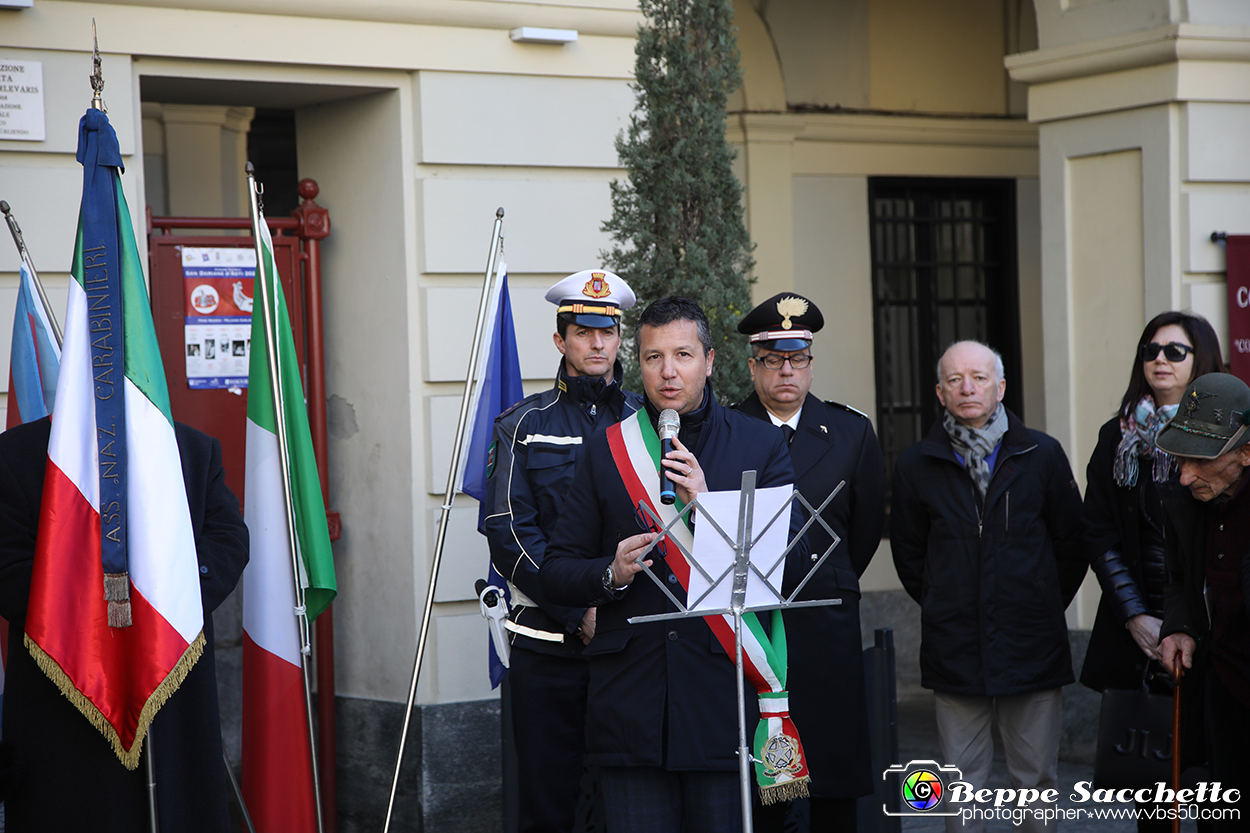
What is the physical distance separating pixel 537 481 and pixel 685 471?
4.25 ft

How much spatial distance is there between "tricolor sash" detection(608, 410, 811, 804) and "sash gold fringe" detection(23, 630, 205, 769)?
1309mm

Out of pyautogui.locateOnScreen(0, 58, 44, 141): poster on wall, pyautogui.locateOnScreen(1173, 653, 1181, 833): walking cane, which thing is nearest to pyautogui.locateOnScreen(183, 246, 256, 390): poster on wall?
pyautogui.locateOnScreen(0, 58, 44, 141): poster on wall

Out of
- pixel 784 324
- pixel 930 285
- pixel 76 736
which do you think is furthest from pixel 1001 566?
pixel 930 285

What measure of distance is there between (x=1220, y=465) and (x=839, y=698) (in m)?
1.33

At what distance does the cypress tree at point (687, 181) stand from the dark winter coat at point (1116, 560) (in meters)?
1.30

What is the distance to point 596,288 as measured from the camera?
177 inches

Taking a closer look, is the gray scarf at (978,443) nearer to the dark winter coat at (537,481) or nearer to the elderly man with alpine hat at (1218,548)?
the elderly man with alpine hat at (1218,548)

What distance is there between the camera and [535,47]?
5.65 metres

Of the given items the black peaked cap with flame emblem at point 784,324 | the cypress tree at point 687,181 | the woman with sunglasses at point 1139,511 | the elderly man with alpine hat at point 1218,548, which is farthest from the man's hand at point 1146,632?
the cypress tree at point 687,181

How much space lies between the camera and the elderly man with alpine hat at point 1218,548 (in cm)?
386

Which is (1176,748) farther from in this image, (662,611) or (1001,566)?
(662,611)

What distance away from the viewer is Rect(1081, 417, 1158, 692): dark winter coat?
15.1ft

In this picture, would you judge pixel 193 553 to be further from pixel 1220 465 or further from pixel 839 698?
pixel 1220 465

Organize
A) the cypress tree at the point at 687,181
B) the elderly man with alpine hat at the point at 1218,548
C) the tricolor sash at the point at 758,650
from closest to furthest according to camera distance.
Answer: the tricolor sash at the point at 758,650
the elderly man with alpine hat at the point at 1218,548
the cypress tree at the point at 687,181
